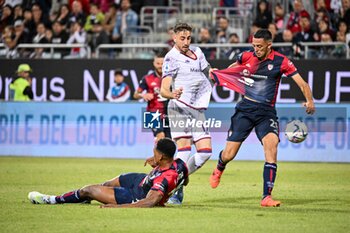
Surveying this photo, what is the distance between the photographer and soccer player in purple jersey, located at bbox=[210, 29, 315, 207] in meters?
12.2

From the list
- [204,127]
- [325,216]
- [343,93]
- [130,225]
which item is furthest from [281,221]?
[343,93]

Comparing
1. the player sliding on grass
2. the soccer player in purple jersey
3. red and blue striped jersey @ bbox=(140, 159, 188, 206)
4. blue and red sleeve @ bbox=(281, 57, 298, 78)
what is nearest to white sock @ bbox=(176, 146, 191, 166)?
the soccer player in purple jersey

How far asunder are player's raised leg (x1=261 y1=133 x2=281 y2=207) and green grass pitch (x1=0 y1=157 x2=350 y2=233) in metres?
0.17

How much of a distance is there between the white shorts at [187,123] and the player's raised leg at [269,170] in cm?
119

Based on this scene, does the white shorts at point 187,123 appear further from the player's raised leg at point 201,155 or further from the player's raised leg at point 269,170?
the player's raised leg at point 269,170

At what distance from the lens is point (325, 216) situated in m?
11.1

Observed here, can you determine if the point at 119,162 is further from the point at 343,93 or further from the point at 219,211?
the point at 219,211

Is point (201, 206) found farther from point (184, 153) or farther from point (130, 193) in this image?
point (130, 193)

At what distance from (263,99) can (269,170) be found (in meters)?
1.09

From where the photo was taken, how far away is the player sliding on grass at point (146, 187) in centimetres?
1106

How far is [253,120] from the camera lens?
497 inches

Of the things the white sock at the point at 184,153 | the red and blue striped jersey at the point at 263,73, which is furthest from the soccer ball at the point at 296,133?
the white sock at the point at 184,153

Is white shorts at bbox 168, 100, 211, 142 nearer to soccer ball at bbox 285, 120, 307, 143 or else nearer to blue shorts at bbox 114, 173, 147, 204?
soccer ball at bbox 285, 120, 307, 143

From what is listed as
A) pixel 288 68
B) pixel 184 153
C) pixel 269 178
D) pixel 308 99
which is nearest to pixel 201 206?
pixel 269 178
